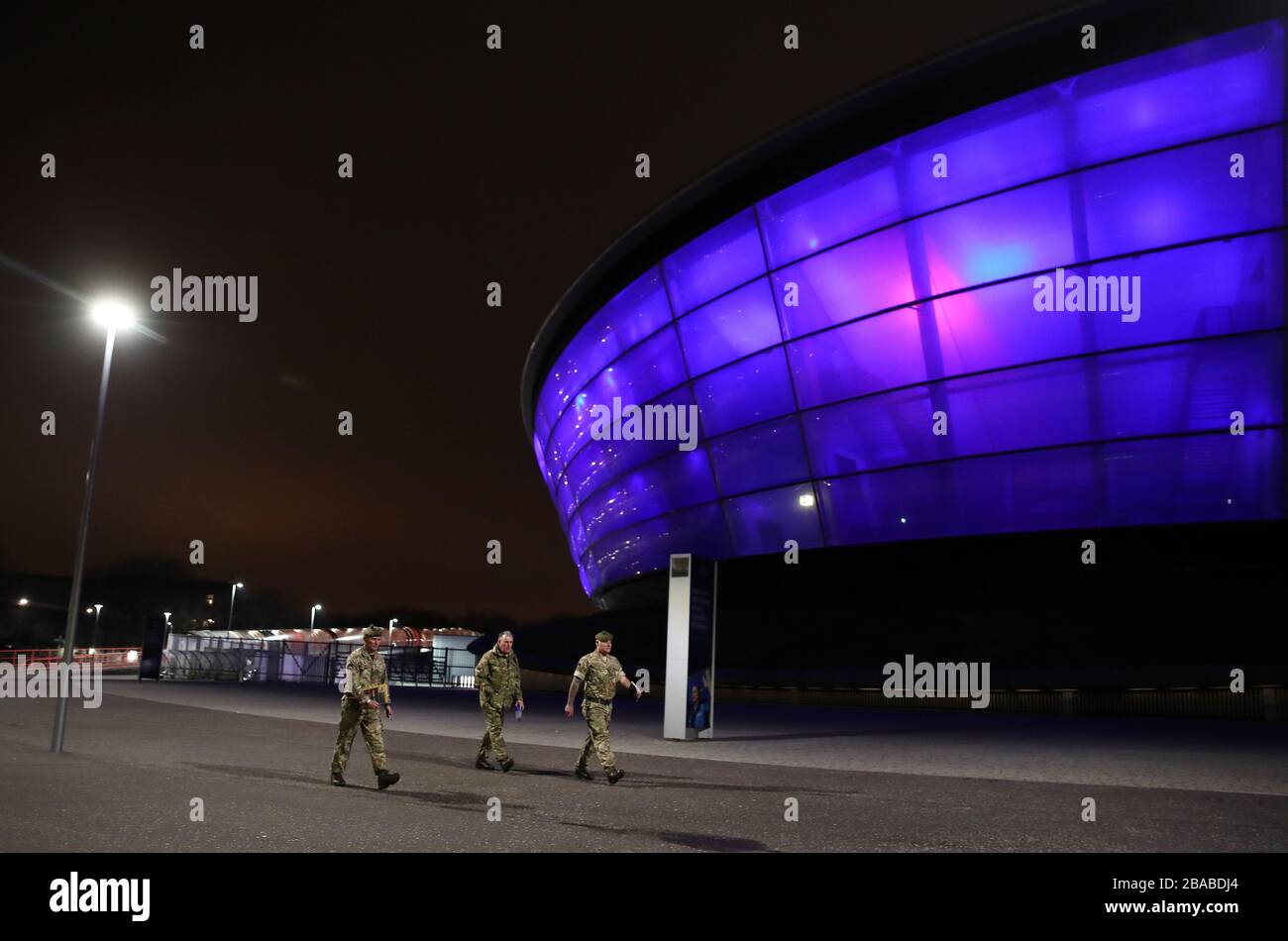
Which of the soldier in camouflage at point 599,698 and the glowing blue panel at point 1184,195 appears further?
the glowing blue panel at point 1184,195

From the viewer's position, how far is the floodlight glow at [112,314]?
13.0m

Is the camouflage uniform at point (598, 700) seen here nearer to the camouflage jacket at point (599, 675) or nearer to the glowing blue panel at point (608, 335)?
the camouflage jacket at point (599, 675)

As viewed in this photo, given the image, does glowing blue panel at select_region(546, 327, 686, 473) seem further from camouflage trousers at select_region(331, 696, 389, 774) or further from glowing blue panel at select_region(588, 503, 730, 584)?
camouflage trousers at select_region(331, 696, 389, 774)

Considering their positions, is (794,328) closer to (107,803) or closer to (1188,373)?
(1188,373)

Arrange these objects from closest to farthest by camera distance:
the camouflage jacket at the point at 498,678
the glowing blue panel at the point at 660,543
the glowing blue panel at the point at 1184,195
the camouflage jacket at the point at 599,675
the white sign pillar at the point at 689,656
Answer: the camouflage jacket at the point at 599,675 < the camouflage jacket at the point at 498,678 < the white sign pillar at the point at 689,656 < the glowing blue panel at the point at 1184,195 < the glowing blue panel at the point at 660,543

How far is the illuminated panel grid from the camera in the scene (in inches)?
774

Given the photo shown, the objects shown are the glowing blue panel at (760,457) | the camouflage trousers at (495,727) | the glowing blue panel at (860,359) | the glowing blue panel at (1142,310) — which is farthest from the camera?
the glowing blue panel at (760,457)

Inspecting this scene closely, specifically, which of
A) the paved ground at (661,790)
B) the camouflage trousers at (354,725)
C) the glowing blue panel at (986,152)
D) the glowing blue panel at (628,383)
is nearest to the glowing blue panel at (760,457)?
the glowing blue panel at (628,383)

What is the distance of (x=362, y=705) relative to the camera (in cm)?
924

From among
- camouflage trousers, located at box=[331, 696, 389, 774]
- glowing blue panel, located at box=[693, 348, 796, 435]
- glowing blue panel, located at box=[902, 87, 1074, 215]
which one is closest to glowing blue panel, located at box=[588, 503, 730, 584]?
glowing blue panel, located at box=[693, 348, 796, 435]

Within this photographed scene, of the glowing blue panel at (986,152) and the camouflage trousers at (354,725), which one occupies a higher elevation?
the glowing blue panel at (986,152)

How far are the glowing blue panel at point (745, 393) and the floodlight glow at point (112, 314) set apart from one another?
55.4ft

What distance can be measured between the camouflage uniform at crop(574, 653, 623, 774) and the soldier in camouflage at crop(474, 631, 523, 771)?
35.4 inches

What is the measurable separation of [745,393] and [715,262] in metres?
3.88
